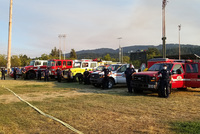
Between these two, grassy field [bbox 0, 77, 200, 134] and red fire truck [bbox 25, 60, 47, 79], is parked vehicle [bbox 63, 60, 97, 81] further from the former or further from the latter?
grassy field [bbox 0, 77, 200, 134]

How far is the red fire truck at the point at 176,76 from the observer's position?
9031 millimetres

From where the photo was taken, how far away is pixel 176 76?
985cm

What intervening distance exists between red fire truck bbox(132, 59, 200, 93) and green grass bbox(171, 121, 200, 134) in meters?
4.16

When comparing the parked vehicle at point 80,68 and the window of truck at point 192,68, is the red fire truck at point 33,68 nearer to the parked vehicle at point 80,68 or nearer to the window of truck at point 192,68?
the parked vehicle at point 80,68

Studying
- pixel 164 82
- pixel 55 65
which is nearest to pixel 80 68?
pixel 55 65

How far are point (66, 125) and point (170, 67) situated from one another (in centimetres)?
738

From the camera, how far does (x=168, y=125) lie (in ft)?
15.3

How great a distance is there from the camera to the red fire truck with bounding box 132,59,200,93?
29.6 feet

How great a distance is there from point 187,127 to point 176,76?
5.89 meters

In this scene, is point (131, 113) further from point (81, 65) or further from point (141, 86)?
point (81, 65)

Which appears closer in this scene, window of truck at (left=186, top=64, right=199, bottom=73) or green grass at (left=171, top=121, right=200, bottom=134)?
green grass at (left=171, top=121, right=200, bottom=134)

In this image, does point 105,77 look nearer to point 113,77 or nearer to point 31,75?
point 113,77

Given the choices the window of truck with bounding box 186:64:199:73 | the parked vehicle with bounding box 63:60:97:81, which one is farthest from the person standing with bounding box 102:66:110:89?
the parked vehicle with bounding box 63:60:97:81

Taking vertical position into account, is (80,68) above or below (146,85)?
above
